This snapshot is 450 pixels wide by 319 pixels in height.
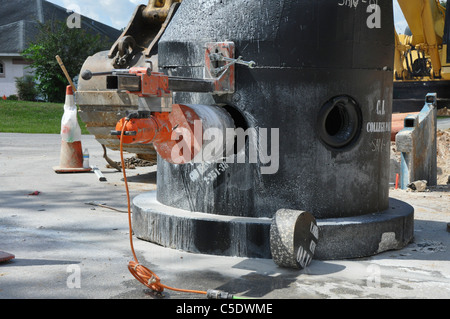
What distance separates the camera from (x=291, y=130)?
466cm

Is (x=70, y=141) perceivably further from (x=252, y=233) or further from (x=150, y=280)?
(x=150, y=280)

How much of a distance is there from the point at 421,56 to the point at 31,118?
1356 centimetres

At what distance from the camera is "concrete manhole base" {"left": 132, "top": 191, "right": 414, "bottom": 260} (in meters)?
4.54

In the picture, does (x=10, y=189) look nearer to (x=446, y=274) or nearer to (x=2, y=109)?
(x=446, y=274)

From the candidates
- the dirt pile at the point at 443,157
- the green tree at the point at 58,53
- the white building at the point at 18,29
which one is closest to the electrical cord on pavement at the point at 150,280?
the dirt pile at the point at 443,157

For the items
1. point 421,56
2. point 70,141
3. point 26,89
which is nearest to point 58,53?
point 26,89

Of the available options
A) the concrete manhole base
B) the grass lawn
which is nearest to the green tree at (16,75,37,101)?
the grass lawn

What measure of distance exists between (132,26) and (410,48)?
11915 millimetres

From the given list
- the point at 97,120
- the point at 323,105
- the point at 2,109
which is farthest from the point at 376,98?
the point at 2,109

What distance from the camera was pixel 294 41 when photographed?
15.3 ft

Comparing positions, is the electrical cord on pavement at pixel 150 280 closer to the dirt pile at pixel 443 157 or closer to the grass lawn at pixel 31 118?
the dirt pile at pixel 443 157

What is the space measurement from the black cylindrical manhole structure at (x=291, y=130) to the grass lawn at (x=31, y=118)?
44.2ft

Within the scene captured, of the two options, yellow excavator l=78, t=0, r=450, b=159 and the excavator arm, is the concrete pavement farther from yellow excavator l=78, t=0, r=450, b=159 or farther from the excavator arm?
the excavator arm

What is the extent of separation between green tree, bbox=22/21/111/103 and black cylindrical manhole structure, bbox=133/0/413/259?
2758 cm
